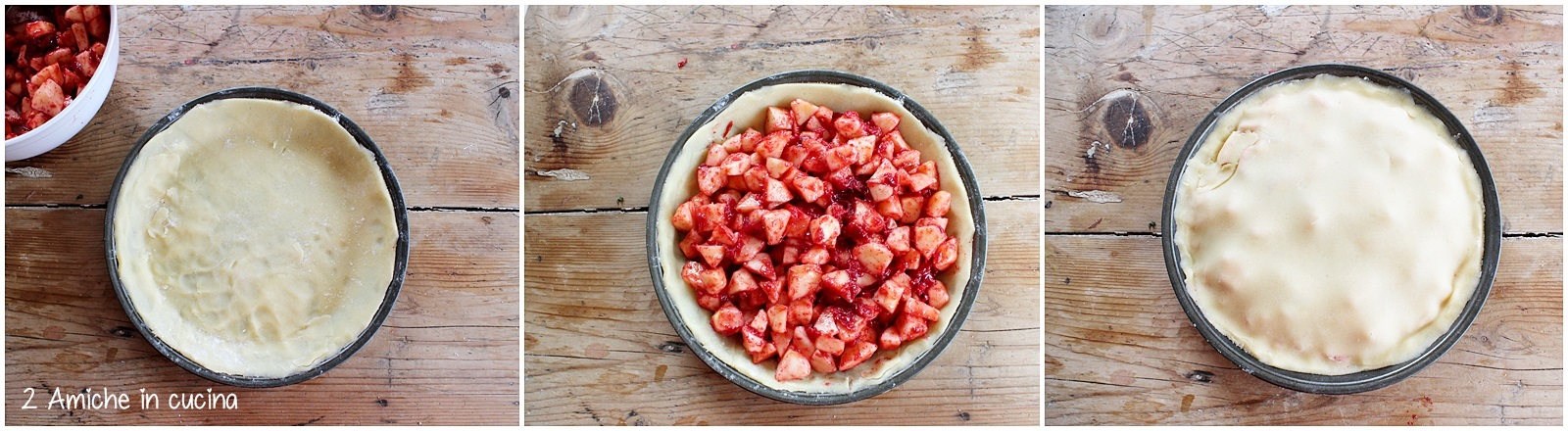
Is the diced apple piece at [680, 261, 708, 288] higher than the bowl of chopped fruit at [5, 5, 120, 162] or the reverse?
the reverse

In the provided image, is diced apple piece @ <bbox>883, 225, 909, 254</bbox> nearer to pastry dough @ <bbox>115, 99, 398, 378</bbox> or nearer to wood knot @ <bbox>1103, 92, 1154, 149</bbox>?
wood knot @ <bbox>1103, 92, 1154, 149</bbox>

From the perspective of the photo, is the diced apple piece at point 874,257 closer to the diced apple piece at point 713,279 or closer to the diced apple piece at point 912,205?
the diced apple piece at point 912,205

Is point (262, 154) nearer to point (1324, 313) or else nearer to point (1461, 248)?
point (1324, 313)

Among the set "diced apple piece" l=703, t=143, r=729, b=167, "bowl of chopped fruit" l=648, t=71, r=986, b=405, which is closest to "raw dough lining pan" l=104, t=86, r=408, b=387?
"bowl of chopped fruit" l=648, t=71, r=986, b=405

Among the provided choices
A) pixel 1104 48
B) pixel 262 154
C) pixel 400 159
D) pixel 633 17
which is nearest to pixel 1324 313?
pixel 1104 48

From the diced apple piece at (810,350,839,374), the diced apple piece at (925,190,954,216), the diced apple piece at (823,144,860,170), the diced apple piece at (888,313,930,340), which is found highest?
the diced apple piece at (823,144,860,170)

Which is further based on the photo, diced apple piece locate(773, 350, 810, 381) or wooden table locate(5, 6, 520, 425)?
wooden table locate(5, 6, 520, 425)

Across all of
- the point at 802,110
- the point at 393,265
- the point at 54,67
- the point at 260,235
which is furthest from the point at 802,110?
the point at 54,67
